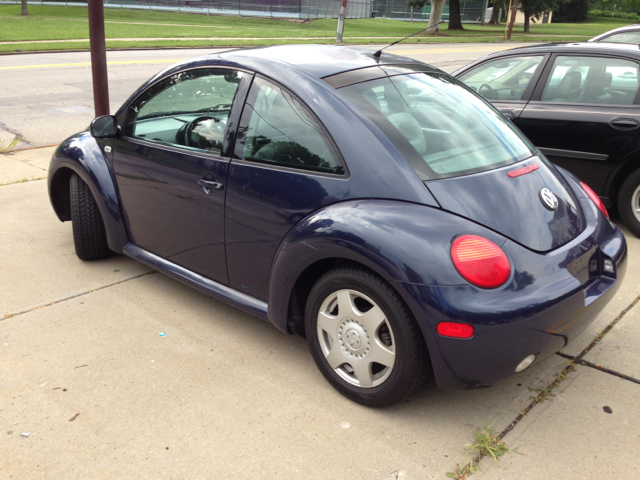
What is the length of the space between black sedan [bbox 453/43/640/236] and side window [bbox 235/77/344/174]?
3.05 metres

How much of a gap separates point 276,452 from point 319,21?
46996 mm

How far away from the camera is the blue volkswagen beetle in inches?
96.0

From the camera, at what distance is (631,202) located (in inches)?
193

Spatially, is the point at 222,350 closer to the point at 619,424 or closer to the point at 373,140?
the point at 373,140

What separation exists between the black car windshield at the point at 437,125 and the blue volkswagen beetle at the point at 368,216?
0.04ft

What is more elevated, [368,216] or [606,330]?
[368,216]

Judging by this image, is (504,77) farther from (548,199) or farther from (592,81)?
(548,199)

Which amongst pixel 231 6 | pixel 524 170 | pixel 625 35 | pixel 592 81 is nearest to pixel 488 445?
pixel 524 170

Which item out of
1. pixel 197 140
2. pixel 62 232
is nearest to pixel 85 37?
pixel 62 232

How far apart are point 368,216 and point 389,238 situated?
16cm

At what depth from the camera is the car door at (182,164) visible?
324cm

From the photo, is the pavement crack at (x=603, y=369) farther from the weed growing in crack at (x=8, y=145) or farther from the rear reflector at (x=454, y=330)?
the weed growing in crack at (x=8, y=145)

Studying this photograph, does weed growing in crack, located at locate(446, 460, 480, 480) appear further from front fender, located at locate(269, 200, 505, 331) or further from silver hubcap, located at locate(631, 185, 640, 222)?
silver hubcap, located at locate(631, 185, 640, 222)

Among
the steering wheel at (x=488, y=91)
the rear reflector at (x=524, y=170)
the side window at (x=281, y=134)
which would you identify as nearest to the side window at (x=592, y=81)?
the steering wheel at (x=488, y=91)
